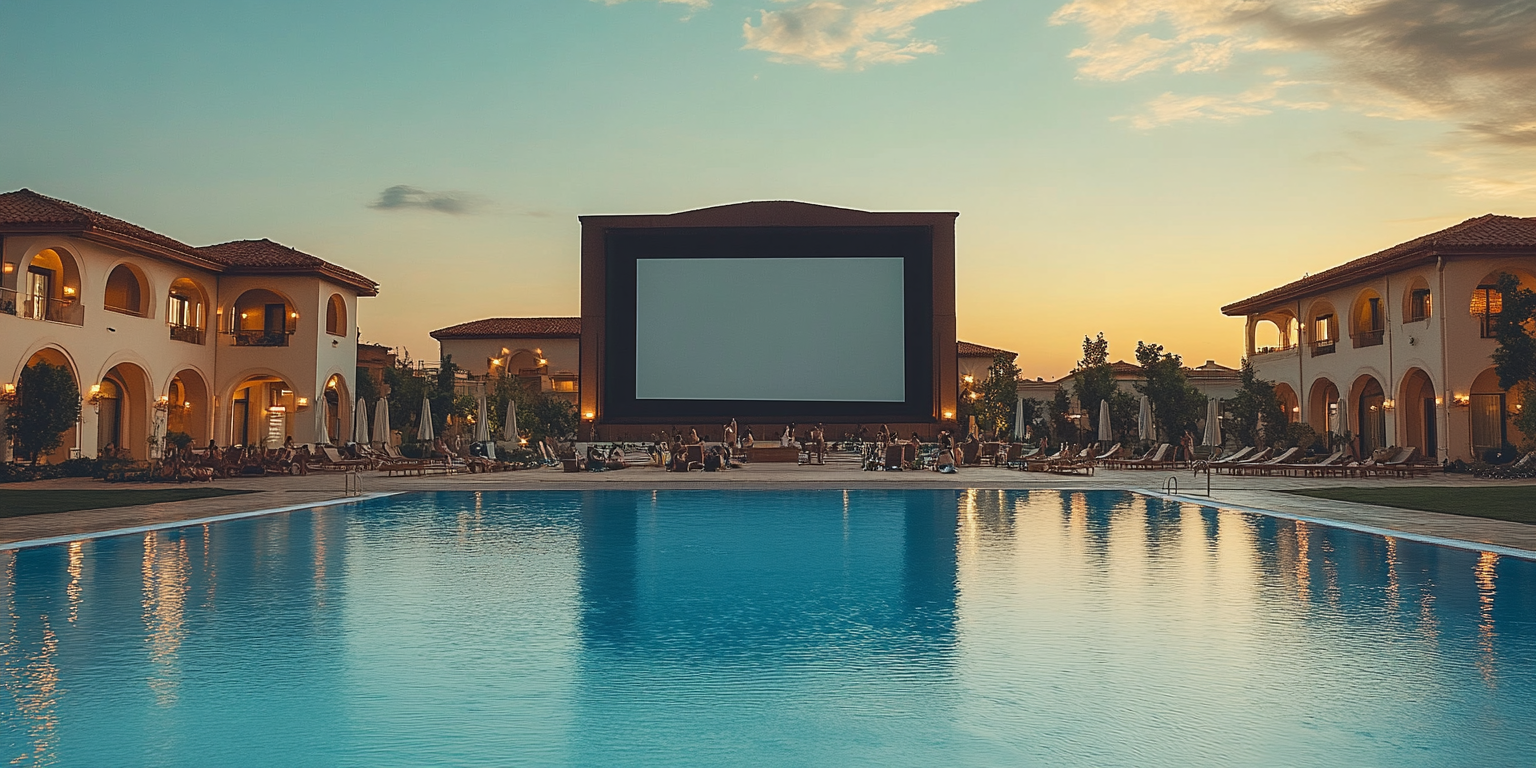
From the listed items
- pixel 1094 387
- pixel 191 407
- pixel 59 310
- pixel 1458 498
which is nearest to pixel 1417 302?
pixel 1094 387

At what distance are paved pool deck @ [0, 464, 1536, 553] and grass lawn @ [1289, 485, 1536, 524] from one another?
44 centimetres

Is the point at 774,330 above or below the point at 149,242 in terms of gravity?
below

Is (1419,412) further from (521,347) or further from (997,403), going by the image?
(521,347)

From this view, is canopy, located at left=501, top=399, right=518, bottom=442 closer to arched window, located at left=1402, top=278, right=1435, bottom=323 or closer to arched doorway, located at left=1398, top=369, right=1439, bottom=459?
arched window, located at left=1402, top=278, right=1435, bottom=323

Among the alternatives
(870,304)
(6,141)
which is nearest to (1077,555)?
(6,141)

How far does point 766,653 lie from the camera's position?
563cm

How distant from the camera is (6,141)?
2384 cm

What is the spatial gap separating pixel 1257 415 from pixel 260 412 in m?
29.7

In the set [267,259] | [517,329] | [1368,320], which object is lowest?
[1368,320]

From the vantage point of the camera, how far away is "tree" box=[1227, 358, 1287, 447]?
93.2 feet

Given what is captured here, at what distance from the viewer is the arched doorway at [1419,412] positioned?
26.5m

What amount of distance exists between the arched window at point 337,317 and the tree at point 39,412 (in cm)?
1062

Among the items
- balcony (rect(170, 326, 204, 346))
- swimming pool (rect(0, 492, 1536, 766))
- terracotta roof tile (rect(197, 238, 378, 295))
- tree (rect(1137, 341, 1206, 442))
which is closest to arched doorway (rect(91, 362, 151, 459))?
balcony (rect(170, 326, 204, 346))

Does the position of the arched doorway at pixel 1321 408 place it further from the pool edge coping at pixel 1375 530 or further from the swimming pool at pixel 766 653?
the swimming pool at pixel 766 653
